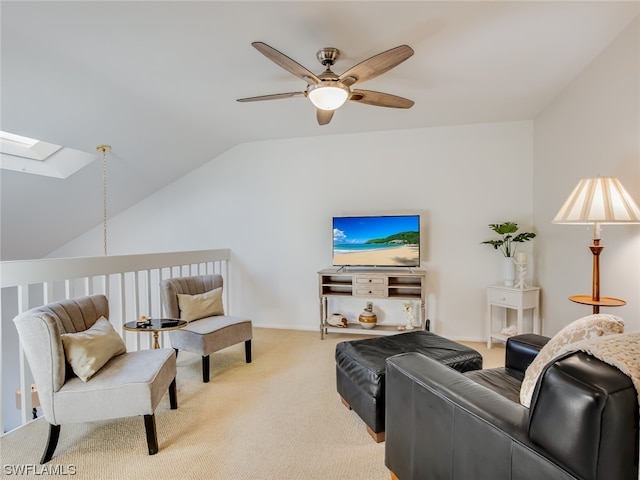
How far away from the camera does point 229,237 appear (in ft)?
15.0

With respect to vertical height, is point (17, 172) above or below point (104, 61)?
below

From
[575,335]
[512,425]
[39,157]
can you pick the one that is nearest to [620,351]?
[512,425]

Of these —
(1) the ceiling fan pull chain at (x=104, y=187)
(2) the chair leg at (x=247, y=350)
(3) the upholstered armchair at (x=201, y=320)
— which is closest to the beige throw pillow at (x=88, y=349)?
(3) the upholstered armchair at (x=201, y=320)

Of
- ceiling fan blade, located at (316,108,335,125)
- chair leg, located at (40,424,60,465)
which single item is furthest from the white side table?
chair leg, located at (40,424,60,465)

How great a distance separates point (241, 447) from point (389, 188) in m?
3.07

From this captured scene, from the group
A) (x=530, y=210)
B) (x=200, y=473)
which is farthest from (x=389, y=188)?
(x=200, y=473)

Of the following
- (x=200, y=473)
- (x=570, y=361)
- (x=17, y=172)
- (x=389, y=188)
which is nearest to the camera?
(x=570, y=361)

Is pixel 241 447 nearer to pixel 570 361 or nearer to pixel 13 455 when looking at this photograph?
pixel 13 455

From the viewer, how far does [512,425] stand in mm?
1019

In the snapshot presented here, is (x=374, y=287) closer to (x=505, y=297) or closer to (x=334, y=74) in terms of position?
(x=505, y=297)

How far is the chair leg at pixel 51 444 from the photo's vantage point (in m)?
1.82

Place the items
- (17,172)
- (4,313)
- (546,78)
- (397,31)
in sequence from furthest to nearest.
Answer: (4,313) < (17,172) < (546,78) < (397,31)

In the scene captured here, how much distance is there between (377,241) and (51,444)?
10.3ft

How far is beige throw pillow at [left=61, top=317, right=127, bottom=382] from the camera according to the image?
186cm
